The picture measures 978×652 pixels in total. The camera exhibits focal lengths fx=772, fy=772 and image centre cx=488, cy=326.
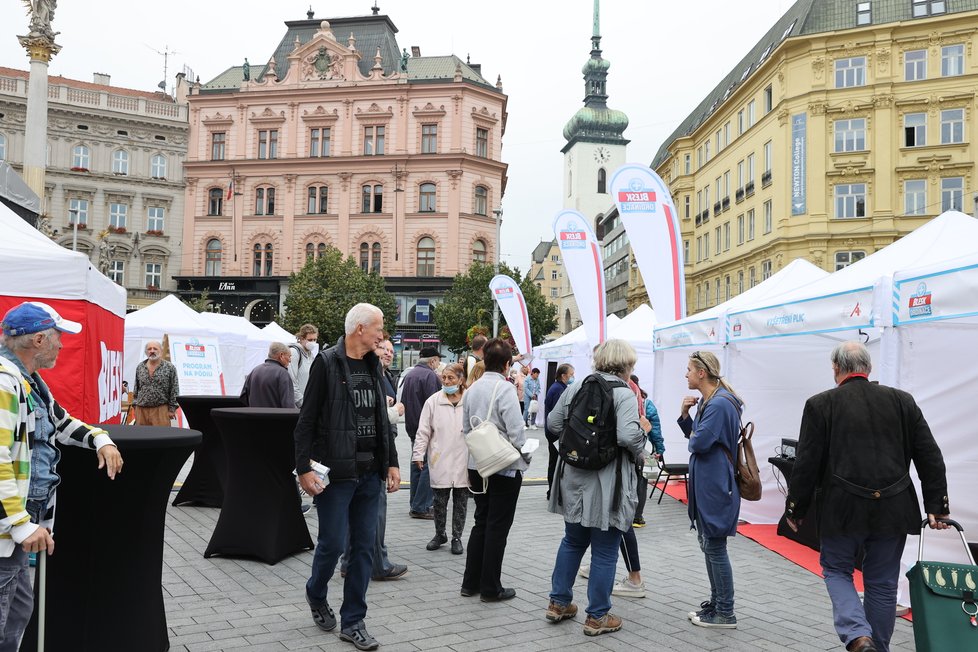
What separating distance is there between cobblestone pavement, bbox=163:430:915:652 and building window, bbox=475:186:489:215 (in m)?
44.8

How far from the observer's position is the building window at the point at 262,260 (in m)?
51.4

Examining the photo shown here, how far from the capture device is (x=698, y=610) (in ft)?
17.6

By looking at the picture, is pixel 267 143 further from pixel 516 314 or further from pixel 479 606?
pixel 479 606

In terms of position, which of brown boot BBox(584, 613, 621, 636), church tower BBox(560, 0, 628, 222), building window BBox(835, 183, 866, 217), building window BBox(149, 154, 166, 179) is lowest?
brown boot BBox(584, 613, 621, 636)

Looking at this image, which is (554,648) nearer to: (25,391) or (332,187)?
(25,391)

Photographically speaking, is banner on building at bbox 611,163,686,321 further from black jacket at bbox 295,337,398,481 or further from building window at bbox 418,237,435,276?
building window at bbox 418,237,435,276

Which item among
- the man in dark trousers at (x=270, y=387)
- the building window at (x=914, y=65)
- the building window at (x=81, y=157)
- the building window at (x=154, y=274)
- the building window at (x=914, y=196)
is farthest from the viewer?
the building window at (x=154, y=274)

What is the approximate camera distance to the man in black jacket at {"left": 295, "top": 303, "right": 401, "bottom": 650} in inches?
173

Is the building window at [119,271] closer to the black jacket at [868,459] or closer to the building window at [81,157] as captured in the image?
the building window at [81,157]

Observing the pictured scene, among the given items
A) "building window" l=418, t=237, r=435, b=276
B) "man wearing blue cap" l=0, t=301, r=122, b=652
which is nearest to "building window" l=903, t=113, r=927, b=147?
"building window" l=418, t=237, r=435, b=276

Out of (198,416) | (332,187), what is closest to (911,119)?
(332,187)

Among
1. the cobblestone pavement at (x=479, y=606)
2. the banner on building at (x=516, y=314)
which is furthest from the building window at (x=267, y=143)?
the cobblestone pavement at (x=479, y=606)

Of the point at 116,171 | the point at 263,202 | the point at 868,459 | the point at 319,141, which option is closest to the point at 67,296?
the point at 868,459

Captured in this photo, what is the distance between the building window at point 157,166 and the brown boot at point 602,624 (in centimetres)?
5417
